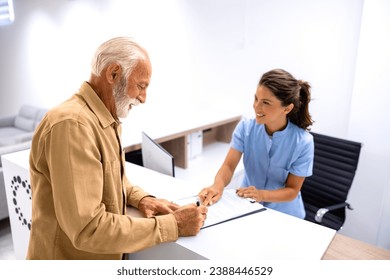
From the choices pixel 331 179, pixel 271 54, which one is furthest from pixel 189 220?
pixel 271 54

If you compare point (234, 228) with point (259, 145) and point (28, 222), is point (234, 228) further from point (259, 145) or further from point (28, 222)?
point (28, 222)

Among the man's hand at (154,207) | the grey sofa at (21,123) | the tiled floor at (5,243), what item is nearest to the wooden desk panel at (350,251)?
the man's hand at (154,207)

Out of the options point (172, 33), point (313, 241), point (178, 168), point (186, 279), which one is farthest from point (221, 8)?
point (186, 279)

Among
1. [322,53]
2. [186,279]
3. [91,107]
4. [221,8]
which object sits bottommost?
[186,279]

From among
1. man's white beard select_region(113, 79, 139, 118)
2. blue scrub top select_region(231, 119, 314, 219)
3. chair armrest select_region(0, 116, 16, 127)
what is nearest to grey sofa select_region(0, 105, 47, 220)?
chair armrest select_region(0, 116, 16, 127)

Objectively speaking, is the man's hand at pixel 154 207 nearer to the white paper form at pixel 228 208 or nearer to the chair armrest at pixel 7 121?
the white paper form at pixel 228 208

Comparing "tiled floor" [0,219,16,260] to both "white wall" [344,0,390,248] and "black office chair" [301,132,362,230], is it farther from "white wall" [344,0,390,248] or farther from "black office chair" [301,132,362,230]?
"white wall" [344,0,390,248]

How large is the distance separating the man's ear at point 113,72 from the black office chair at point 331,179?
1449mm

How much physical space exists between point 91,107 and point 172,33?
2411 millimetres

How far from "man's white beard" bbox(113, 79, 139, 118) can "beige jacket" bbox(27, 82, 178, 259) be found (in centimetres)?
4

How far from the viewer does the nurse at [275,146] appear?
142cm

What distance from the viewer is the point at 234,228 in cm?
105

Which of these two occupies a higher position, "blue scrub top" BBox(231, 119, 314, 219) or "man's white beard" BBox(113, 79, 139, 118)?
"man's white beard" BBox(113, 79, 139, 118)

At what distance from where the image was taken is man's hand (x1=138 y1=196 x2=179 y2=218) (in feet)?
3.60
